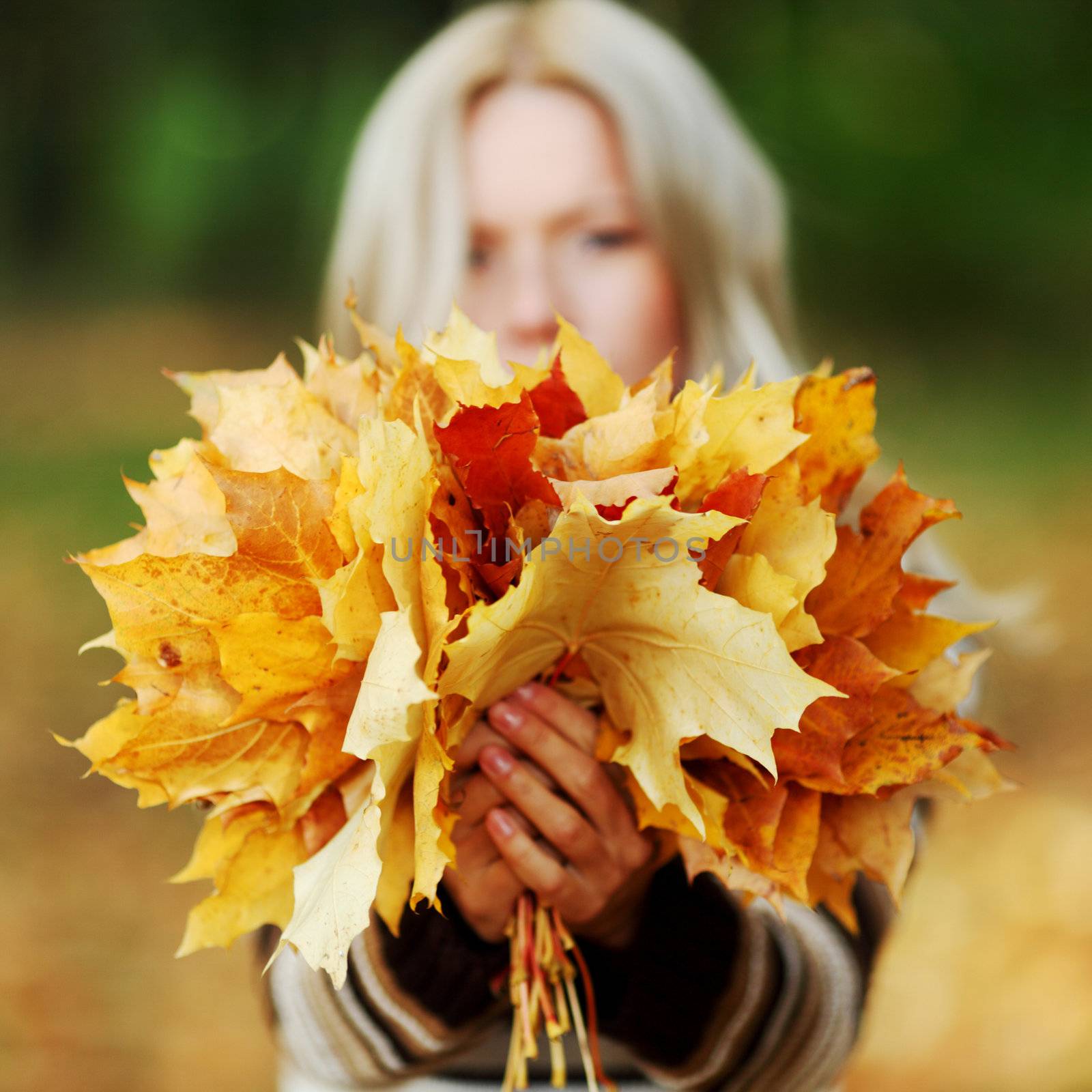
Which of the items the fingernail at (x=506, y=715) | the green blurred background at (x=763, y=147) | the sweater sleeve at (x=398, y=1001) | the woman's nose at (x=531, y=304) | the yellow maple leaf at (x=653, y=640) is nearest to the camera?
the yellow maple leaf at (x=653, y=640)

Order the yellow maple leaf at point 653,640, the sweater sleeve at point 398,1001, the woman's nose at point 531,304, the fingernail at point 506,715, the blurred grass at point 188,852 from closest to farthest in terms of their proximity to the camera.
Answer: the yellow maple leaf at point 653,640 → the fingernail at point 506,715 → the sweater sleeve at point 398,1001 → the woman's nose at point 531,304 → the blurred grass at point 188,852

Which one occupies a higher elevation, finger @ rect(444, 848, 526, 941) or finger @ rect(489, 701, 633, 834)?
finger @ rect(489, 701, 633, 834)

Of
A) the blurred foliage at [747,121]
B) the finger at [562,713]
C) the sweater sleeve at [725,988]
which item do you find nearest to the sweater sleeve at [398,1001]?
the sweater sleeve at [725,988]

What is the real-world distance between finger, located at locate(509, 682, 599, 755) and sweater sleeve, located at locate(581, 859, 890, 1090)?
222 millimetres

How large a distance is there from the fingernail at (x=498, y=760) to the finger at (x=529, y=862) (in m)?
0.04

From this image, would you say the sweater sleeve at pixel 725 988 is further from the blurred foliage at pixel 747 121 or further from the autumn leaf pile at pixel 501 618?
the blurred foliage at pixel 747 121

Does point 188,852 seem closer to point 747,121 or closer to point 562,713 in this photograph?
point 562,713

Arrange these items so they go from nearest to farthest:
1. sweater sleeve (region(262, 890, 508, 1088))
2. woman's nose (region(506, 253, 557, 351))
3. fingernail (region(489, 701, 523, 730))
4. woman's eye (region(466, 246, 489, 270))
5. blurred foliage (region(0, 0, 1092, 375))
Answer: fingernail (region(489, 701, 523, 730)) < sweater sleeve (region(262, 890, 508, 1088)) < woman's nose (region(506, 253, 557, 351)) < woman's eye (region(466, 246, 489, 270)) < blurred foliage (region(0, 0, 1092, 375))

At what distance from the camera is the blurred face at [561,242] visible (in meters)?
0.98

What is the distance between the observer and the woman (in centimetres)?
65

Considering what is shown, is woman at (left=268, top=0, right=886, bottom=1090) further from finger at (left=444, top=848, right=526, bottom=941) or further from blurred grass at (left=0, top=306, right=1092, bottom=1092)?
blurred grass at (left=0, top=306, right=1092, bottom=1092)

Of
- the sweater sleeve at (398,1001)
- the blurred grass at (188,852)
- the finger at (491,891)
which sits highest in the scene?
the blurred grass at (188,852)

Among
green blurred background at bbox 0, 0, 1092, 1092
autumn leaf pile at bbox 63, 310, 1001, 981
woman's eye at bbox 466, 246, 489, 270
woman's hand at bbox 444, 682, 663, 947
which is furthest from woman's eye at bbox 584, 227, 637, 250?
green blurred background at bbox 0, 0, 1092, 1092

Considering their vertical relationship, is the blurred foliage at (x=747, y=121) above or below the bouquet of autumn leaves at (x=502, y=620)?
above
